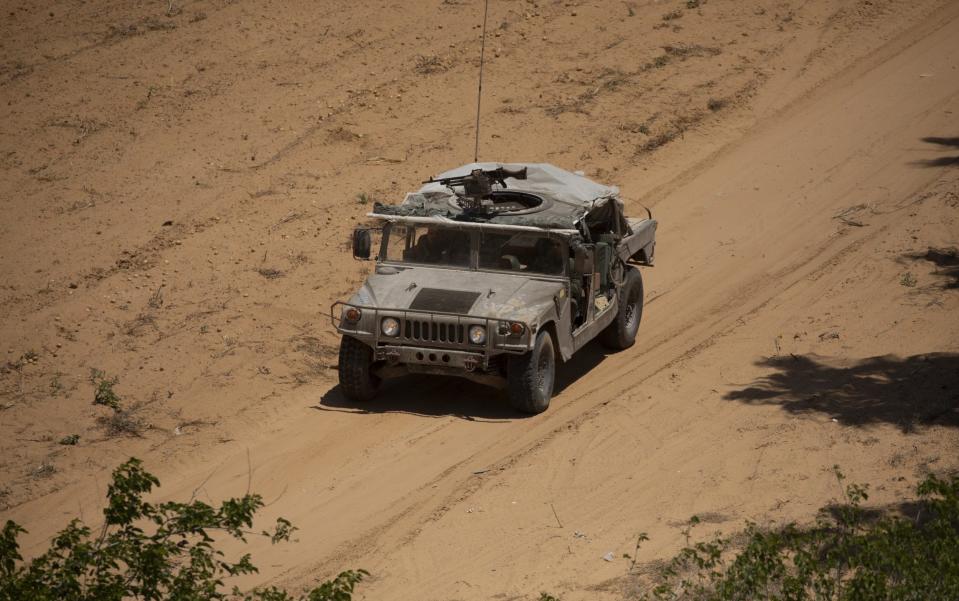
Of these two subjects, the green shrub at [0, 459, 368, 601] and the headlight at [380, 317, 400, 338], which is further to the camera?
the headlight at [380, 317, 400, 338]

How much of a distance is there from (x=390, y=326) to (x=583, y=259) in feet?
6.28

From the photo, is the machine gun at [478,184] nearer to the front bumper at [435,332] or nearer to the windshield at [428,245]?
the windshield at [428,245]

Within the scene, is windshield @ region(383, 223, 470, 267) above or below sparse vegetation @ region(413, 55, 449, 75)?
below

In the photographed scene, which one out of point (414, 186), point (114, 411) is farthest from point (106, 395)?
point (414, 186)

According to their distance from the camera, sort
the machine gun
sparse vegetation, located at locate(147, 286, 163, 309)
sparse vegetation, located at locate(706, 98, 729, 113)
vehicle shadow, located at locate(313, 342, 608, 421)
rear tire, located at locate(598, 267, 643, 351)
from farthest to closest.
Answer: sparse vegetation, located at locate(706, 98, 729, 113), sparse vegetation, located at locate(147, 286, 163, 309), rear tire, located at locate(598, 267, 643, 351), the machine gun, vehicle shadow, located at locate(313, 342, 608, 421)

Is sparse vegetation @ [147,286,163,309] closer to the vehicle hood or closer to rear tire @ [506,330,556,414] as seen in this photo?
the vehicle hood

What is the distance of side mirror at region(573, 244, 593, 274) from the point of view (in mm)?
11758

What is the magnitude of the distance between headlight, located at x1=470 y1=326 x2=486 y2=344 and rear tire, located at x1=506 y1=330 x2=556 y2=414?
0.36m

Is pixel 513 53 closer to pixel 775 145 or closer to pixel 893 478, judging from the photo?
pixel 775 145

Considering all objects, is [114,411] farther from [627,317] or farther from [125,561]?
[125,561]

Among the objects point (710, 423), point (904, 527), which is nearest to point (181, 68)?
point (710, 423)

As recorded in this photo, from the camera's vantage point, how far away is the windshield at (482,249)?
12062mm

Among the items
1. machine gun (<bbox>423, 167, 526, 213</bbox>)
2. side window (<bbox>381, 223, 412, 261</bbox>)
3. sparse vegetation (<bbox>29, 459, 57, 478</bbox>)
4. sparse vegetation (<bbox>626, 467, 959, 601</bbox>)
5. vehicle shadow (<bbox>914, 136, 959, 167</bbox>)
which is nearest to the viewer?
sparse vegetation (<bbox>626, 467, 959, 601</bbox>)

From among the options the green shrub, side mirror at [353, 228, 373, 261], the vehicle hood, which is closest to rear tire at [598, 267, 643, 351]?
the vehicle hood
